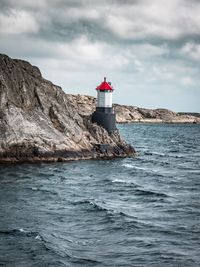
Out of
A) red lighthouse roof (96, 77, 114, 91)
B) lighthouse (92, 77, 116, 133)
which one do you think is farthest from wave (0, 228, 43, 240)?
red lighthouse roof (96, 77, 114, 91)

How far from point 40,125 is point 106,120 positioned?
13.2 meters

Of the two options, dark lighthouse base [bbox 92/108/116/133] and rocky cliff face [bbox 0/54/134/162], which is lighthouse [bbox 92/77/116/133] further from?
rocky cliff face [bbox 0/54/134/162]

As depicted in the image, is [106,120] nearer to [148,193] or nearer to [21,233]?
[148,193]

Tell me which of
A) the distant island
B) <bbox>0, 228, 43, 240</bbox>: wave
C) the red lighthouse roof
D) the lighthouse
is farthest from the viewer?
the red lighthouse roof

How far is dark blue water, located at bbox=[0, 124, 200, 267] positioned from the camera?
2186 centimetres

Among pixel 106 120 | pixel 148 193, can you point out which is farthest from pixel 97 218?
pixel 106 120

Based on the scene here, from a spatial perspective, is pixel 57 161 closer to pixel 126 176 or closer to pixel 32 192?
pixel 126 176

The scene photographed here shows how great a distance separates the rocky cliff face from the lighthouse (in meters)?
2.11

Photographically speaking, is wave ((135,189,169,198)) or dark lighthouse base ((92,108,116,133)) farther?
dark lighthouse base ((92,108,116,133))

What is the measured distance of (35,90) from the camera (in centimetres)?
5972

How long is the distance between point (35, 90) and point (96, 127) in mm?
9996

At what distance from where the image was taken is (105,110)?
6744cm

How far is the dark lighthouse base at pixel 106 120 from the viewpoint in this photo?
65625 millimetres

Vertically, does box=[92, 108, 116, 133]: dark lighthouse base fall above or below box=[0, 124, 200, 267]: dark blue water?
above
